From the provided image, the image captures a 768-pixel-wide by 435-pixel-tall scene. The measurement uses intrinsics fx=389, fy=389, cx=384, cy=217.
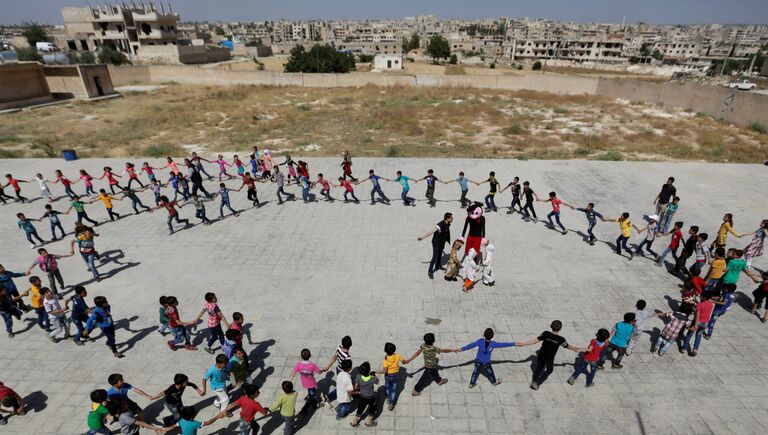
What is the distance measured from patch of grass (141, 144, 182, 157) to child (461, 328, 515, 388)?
20.3m

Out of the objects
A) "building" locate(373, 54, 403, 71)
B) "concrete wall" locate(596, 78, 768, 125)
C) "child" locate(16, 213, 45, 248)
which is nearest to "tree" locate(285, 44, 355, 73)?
"building" locate(373, 54, 403, 71)

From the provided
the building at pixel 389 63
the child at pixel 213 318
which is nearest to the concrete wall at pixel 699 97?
the child at pixel 213 318

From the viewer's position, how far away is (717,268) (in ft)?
28.5

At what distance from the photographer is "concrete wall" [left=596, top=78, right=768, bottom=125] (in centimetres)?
2603

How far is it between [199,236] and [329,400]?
25.5 ft

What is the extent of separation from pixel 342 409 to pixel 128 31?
100 m

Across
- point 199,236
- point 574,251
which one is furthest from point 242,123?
point 574,251

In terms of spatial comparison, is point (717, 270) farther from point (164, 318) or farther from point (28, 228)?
point (28, 228)

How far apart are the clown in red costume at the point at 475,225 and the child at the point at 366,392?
4.86m

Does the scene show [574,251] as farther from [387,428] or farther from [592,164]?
[592,164]

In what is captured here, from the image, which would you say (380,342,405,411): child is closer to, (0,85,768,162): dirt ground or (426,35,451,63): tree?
(0,85,768,162): dirt ground

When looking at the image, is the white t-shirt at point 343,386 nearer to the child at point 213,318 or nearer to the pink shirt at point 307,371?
the pink shirt at point 307,371

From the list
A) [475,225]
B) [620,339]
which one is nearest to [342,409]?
[620,339]

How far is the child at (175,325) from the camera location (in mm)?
7219
